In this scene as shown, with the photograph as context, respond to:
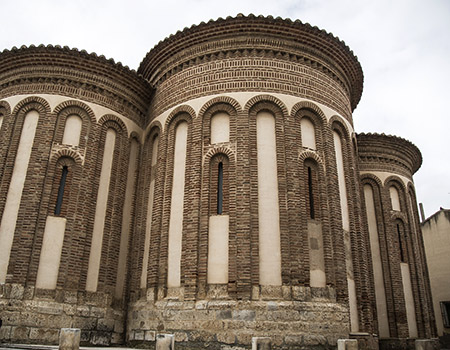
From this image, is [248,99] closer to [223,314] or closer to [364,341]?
[223,314]

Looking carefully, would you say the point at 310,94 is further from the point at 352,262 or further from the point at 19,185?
the point at 19,185

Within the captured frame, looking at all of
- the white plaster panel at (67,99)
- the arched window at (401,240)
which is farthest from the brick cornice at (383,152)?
the white plaster panel at (67,99)

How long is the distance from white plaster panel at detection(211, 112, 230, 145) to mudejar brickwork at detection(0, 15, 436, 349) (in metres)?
0.04

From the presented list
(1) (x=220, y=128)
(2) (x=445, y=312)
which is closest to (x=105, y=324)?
(1) (x=220, y=128)

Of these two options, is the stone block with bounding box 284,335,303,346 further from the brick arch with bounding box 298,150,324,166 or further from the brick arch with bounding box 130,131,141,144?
the brick arch with bounding box 130,131,141,144

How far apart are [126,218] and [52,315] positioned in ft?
10.8

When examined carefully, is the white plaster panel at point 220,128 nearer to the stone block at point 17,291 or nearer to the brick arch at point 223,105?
the brick arch at point 223,105

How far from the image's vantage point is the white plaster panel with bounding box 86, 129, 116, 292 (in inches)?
440

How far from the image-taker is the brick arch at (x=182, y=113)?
38.6 feet

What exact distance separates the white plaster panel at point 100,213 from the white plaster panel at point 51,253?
2.76ft

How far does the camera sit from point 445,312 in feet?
75.2

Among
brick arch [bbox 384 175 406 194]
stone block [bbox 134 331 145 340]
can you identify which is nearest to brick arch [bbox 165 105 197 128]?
stone block [bbox 134 331 145 340]

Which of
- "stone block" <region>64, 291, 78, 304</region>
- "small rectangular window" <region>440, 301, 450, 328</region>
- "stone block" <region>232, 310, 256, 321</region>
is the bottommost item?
"stone block" <region>232, 310, 256, 321</region>

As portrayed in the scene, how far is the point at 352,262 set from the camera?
1119cm
